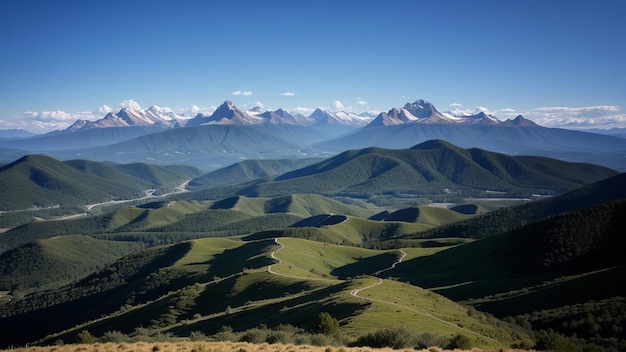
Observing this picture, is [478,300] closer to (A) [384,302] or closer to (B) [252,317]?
(A) [384,302]

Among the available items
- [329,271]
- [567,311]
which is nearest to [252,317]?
[567,311]

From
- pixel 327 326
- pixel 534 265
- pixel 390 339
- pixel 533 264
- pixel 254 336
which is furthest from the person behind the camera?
pixel 533 264

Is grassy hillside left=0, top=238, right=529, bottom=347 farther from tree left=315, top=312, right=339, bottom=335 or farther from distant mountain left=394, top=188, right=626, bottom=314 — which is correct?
distant mountain left=394, top=188, right=626, bottom=314

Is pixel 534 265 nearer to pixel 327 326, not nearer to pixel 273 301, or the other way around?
pixel 273 301

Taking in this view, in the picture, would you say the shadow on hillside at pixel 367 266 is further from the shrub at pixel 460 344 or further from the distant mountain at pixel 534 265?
the shrub at pixel 460 344

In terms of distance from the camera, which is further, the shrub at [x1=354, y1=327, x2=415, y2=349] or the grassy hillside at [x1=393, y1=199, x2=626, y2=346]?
the grassy hillside at [x1=393, y1=199, x2=626, y2=346]

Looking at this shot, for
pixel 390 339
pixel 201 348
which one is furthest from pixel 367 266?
pixel 201 348

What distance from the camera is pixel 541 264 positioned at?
13850cm

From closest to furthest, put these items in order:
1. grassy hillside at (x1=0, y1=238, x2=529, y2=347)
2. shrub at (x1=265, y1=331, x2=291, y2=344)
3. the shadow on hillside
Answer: shrub at (x1=265, y1=331, x2=291, y2=344) → grassy hillside at (x1=0, y1=238, x2=529, y2=347) → the shadow on hillside

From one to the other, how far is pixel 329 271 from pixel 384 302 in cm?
9682

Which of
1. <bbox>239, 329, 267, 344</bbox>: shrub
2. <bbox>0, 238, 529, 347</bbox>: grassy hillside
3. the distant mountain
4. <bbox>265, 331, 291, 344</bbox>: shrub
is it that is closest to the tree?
<bbox>0, 238, 529, 347</bbox>: grassy hillside

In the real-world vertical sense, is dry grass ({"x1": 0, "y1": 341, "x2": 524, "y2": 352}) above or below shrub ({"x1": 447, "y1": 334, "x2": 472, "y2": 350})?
above

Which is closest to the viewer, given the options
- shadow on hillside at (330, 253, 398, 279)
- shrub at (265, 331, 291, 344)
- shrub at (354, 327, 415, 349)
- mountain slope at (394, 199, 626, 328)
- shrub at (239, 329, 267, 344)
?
shrub at (354, 327, 415, 349)

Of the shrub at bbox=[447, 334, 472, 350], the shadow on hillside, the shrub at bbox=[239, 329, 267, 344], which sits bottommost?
the shadow on hillside
